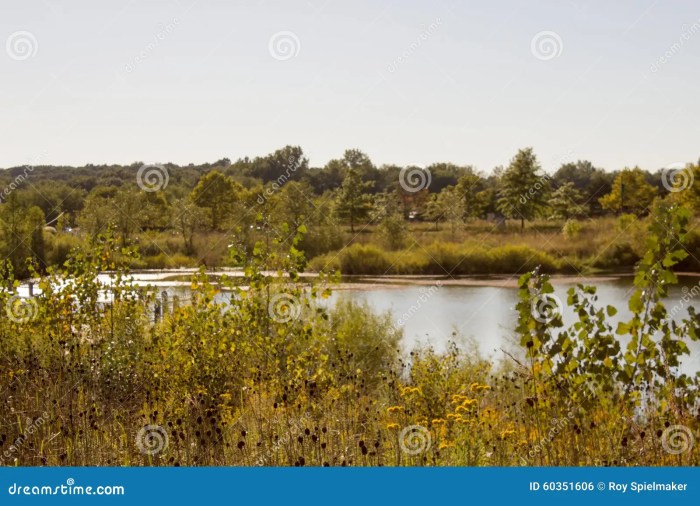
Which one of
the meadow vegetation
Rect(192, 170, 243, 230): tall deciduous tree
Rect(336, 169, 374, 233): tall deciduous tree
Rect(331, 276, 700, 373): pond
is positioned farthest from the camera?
Rect(336, 169, 374, 233): tall deciduous tree

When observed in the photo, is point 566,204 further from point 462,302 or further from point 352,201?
point 462,302

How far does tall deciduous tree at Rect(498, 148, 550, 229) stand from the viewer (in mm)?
51078

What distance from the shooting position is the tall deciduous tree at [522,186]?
51.1 m

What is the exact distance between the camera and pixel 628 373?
192 inches

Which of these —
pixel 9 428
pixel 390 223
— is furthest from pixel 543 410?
pixel 390 223

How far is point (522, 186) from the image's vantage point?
171ft

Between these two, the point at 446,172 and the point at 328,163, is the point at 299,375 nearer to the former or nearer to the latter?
the point at 328,163

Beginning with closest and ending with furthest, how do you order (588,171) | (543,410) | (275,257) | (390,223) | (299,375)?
(543,410), (299,375), (275,257), (390,223), (588,171)

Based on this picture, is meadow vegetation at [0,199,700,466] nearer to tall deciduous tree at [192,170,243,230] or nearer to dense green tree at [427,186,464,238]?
tall deciduous tree at [192,170,243,230]

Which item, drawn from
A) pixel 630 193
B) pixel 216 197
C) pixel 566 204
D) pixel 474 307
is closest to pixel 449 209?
pixel 566 204

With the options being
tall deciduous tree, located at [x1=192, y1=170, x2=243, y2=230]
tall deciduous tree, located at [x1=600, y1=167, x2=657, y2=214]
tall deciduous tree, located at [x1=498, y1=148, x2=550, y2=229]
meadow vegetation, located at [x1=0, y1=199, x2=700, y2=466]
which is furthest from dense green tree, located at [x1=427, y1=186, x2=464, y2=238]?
meadow vegetation, located at [x1=0, y1=199, x2=700, y2=466]

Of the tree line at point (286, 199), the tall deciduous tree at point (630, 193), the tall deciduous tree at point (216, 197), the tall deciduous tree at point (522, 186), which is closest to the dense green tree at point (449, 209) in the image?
the tree line at point (286, 199)

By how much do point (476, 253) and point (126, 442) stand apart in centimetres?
3077

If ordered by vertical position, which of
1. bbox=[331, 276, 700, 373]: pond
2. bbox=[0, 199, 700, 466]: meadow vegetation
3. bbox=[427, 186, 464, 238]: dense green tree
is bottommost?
bbox=[331, 276, 700, 373]: pond
